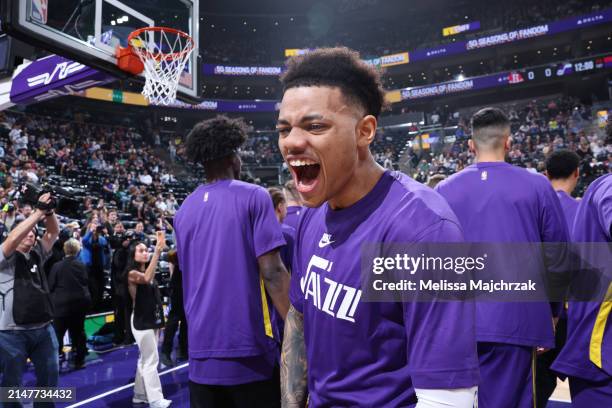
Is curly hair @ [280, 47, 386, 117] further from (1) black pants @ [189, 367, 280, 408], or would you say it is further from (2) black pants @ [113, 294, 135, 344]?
(2) black pants @ [113, 294, 135, 344]

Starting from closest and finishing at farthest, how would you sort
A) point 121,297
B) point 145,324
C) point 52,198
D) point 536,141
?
point 52,198 → point 145,324 → point 121,297 → point 536,141

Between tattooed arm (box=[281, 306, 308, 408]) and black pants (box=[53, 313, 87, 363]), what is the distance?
Answer: 563 cm

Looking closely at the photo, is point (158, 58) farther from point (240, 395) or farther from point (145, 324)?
point (240, 395)

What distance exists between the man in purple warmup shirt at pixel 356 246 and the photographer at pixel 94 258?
7198 mm

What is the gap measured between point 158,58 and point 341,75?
4967mm

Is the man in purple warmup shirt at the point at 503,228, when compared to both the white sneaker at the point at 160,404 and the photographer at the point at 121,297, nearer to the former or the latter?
the white sneaker at the point at 160,404

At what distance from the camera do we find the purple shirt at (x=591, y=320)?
6.05 feet

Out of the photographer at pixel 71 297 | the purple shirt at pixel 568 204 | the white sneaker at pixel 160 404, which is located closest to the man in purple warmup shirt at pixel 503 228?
the purple shirt at pixel 568 204

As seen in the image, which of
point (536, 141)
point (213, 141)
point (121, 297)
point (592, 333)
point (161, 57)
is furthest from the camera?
point (536, 141)

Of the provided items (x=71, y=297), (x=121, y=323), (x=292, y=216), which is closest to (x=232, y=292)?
(x=292, y=216)

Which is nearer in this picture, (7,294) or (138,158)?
(7,294)

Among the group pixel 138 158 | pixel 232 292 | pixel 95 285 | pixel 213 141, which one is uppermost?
pixel 138 158

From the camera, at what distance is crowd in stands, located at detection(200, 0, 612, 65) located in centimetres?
2742

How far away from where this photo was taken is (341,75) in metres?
1.38
